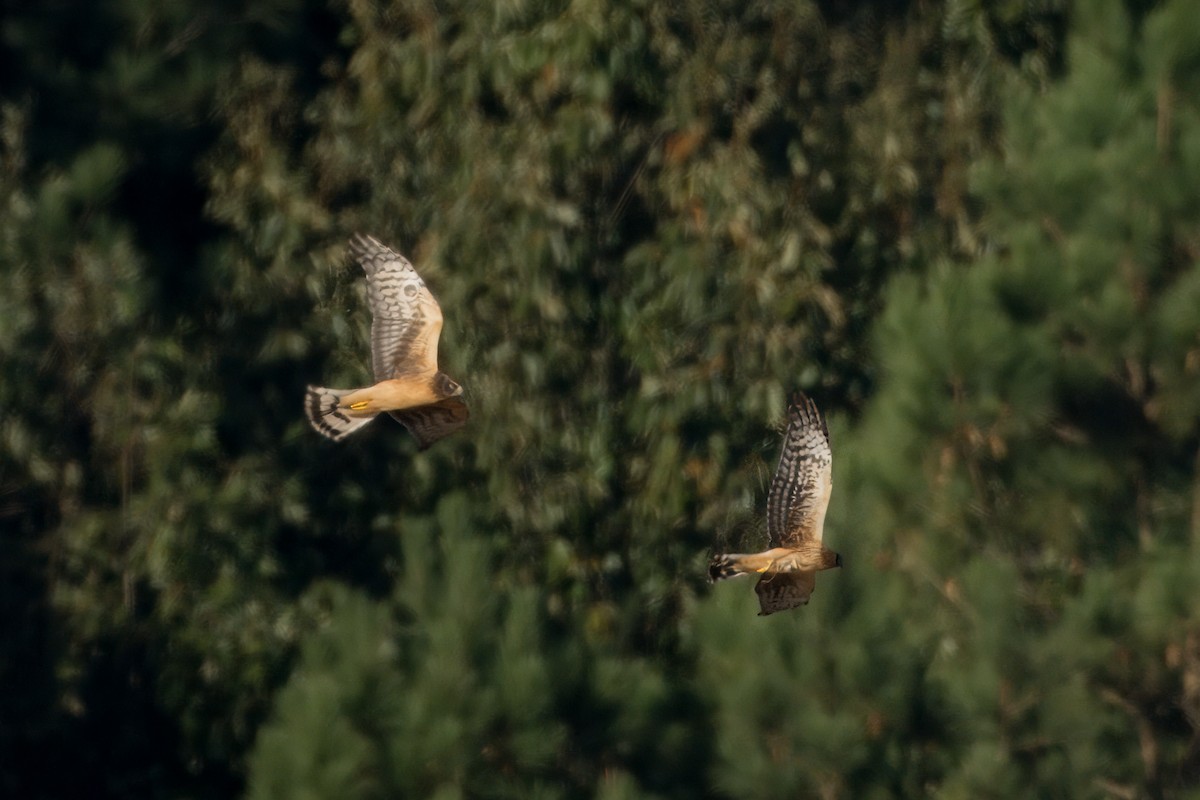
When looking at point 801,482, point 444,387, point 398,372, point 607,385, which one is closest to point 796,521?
point 801,482

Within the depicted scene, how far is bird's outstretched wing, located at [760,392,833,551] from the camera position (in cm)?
622

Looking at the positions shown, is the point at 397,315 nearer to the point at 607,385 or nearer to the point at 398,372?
the point at 398,372

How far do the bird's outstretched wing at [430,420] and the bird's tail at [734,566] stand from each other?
0.79 m

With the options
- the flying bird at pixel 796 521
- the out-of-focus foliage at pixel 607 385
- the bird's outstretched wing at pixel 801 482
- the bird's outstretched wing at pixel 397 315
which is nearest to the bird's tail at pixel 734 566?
the flying bird at pixel 796 521

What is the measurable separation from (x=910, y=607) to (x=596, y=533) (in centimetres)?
115

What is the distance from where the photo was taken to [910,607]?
8.32 m

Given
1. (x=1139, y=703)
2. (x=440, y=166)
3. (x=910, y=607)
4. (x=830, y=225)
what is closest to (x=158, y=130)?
(x=440, y=166)

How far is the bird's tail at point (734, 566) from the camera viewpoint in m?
5.95

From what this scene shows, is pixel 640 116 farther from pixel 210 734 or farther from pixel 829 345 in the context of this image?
pixel 210 734

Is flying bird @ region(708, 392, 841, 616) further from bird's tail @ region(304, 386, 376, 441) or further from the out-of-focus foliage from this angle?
the out-of-focus foliage

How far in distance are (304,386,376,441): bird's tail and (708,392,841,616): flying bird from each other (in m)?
1.02

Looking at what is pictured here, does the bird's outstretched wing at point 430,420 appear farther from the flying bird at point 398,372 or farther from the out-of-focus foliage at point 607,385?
the out-of-focus foliage at point 607,385

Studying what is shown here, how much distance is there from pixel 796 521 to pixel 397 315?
1.21 m

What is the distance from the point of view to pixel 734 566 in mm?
5953
